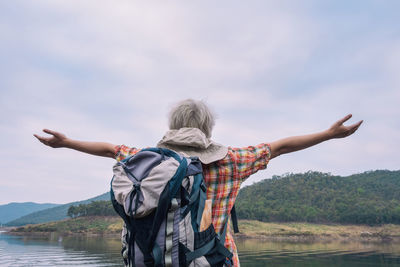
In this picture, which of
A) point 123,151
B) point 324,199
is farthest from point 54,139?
point 324,199

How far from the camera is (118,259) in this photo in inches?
1428

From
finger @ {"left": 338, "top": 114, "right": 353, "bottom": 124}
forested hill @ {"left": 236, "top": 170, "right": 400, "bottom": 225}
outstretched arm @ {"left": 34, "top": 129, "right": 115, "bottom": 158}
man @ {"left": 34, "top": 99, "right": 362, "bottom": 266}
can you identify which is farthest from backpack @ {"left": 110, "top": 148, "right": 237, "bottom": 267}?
forested hill @ {"left": 236, "top": 170, "right": 400, "bottom": 225}

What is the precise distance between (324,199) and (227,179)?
103902 millimetres

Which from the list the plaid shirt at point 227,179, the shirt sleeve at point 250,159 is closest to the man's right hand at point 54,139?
the plaid shirt at point 227,179

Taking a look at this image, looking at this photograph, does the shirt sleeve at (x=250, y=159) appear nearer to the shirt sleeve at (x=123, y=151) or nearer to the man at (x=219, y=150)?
the man at (x=219, y=150)

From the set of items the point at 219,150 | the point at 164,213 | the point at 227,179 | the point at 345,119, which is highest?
the point at 345,119

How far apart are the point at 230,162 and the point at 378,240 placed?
78516 mm

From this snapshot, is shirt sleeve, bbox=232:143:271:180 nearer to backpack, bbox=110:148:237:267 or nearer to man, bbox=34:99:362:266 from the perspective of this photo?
man, bbox=34:99:362:266

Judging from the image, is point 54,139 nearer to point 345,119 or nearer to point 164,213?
point 164,213

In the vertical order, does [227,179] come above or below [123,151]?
below

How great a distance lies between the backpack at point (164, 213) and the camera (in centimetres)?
125

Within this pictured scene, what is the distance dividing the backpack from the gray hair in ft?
1.09

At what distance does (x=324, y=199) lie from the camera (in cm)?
9650

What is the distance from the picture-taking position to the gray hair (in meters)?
1.68
